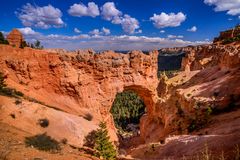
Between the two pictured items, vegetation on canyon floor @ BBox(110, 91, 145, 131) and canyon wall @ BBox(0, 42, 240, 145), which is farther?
vegetation on canyon floor @ BBox(110, 91, 145, 131)

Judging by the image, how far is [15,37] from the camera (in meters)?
35.8

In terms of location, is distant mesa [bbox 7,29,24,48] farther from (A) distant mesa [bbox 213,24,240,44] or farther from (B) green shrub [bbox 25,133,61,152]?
(A) distant mesa [bbox 213,24,240,44]

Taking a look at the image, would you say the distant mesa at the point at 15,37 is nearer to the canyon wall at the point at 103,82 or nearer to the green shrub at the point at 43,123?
the canyon wall at the point at 103,82

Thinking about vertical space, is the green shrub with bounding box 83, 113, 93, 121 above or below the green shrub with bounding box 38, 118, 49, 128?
below

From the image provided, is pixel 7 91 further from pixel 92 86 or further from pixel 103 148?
pixel 103 148

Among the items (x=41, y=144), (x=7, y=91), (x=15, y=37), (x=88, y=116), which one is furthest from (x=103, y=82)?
(x=41, y=144)

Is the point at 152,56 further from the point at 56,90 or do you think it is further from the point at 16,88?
the point at 16,88

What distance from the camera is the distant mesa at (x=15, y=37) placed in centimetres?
3559

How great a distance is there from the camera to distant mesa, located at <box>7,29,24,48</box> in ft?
117

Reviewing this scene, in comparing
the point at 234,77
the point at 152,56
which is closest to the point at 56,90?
the point at 152,56

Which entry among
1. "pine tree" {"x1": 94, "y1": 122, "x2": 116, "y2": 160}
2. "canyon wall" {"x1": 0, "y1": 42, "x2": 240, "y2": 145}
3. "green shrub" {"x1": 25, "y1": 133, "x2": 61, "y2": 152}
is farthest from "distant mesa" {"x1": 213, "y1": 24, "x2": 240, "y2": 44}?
"green shrub" {"x1": 25, "y1": 133, "x2": 61, "y2": 152}

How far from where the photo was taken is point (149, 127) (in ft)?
141

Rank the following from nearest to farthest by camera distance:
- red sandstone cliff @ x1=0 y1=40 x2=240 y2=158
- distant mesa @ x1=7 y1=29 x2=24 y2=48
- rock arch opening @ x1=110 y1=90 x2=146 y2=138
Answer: red sandstone cliff @ x1=0 y1=40 x2=240 y2=158
distant mesa @ x1=7 y1=29 x2=24 y2=48
rock arch opening @ x1=110 y1=90 x2=146 y2=138

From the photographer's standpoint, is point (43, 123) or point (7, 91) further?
point (7, 91)
